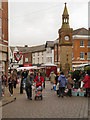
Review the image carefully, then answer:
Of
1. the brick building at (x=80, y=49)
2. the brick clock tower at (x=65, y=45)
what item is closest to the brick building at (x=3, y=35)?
the brick clock tower at (x=65, y=45)

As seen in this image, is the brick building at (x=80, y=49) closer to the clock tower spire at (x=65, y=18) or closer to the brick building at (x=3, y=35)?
the clock tower spire at (x=65, y=18)

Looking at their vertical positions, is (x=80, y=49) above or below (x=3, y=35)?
above

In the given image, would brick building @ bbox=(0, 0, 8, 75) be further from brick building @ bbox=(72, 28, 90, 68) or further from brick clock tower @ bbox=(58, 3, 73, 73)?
brick building @ bbox=(72, 28, 90, 68)

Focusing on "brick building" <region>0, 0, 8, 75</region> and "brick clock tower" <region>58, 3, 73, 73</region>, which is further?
"brick clock tower" <region>58, 3, 73, 73</region>

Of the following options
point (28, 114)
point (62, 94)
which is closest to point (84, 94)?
point (62, 94)

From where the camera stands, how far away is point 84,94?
15.7 m

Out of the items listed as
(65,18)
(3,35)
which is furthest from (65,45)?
(3,35)

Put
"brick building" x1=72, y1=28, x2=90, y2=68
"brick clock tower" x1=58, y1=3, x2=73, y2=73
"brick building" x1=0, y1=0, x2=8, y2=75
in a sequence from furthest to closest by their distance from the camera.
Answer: "brick building" x1=72, y1=28, x2=90, y2=68
"brick clock tower" x1=58, y1=3, x2=73, y2=73
"brick building" x1=0, y1=0, x2=8, y2=75

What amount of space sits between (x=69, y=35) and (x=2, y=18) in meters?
25.1

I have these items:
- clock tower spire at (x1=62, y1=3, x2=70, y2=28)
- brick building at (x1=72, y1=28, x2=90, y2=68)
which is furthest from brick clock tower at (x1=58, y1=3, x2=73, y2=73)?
brick building at (x1=72, y1=28, x2=90, y2=68)

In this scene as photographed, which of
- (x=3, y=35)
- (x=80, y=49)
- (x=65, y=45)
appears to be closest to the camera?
(x=3, y=35)

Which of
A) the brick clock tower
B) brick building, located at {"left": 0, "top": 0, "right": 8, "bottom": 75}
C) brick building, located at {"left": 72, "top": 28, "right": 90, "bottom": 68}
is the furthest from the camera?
brick building, located at {"left": 72, "top": 28, "right": 90, "bottom": 68}

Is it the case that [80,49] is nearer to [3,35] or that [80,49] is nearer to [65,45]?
[65,45]

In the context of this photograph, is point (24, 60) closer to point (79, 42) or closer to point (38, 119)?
point (79, 42)
